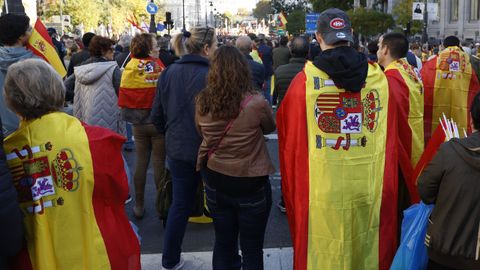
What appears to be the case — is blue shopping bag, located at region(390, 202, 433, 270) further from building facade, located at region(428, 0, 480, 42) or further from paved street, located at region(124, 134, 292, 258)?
building facade, located at region(428, 0, 480, 42)

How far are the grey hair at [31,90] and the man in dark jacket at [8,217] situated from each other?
22 centimetres

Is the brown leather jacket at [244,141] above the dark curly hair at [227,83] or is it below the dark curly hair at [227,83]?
below

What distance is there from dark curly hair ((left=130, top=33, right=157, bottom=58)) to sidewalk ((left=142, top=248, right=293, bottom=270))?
80.6 inches

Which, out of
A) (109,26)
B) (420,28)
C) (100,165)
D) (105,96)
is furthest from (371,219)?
(109,26)

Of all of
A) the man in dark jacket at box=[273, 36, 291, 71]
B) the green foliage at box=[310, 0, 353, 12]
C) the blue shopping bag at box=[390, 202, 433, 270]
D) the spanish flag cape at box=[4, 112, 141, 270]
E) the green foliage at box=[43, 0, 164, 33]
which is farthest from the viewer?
the green foliage at box=[310, 0, 353, 12]

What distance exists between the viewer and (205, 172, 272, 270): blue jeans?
3.65 m

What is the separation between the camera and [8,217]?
2412 mm

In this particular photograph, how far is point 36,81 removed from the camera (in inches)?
104

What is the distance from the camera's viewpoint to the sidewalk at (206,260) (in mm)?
4680

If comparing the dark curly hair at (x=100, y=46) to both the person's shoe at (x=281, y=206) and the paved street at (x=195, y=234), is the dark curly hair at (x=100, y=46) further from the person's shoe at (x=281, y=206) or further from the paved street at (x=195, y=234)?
the person's shoe at (x=281, y=206)

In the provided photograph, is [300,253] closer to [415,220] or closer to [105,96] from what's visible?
[415,220]

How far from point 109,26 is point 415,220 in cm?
5307

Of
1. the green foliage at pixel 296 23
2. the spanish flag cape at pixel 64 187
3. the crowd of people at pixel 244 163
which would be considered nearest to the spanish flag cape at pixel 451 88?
the crowd of people at pixel 244 163

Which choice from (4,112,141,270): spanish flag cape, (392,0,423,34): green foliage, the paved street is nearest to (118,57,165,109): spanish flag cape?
the paved street
